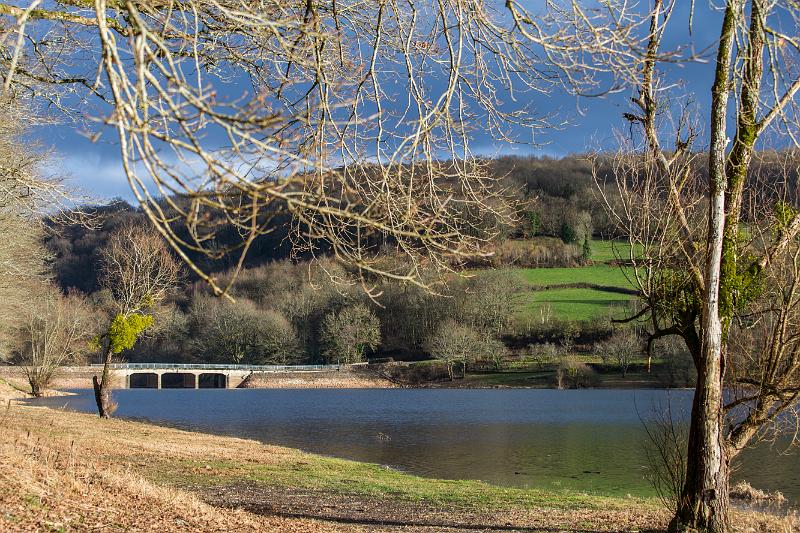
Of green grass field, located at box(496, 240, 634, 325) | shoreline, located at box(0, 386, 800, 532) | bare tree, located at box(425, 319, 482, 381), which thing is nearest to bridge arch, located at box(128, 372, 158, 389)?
bare tree, located at box(425, 319, 482, 381)

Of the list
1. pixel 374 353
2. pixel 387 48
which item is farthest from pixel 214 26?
pixel 374 353

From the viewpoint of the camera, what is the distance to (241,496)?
37.7ft

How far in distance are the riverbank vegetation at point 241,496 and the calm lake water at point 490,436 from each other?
2.49 meters

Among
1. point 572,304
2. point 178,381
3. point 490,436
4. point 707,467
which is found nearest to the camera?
point 707,467

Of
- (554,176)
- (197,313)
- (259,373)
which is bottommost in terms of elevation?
(259,373)

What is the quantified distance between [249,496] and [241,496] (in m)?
0.13

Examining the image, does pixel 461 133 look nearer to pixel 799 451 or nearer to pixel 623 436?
pixel 799 451

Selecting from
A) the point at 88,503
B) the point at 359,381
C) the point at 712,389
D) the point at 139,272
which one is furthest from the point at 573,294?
the point at 88,503

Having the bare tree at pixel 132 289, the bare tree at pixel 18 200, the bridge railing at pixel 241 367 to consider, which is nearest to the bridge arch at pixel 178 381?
the bridge railing at pixel 241 367

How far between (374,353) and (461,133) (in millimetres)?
84177

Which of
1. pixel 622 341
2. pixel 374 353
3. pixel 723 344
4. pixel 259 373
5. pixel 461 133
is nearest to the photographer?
pixel 461 133

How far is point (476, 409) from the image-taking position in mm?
42344

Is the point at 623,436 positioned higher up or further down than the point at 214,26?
further down

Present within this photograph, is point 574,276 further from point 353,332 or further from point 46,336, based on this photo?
point 46,336
